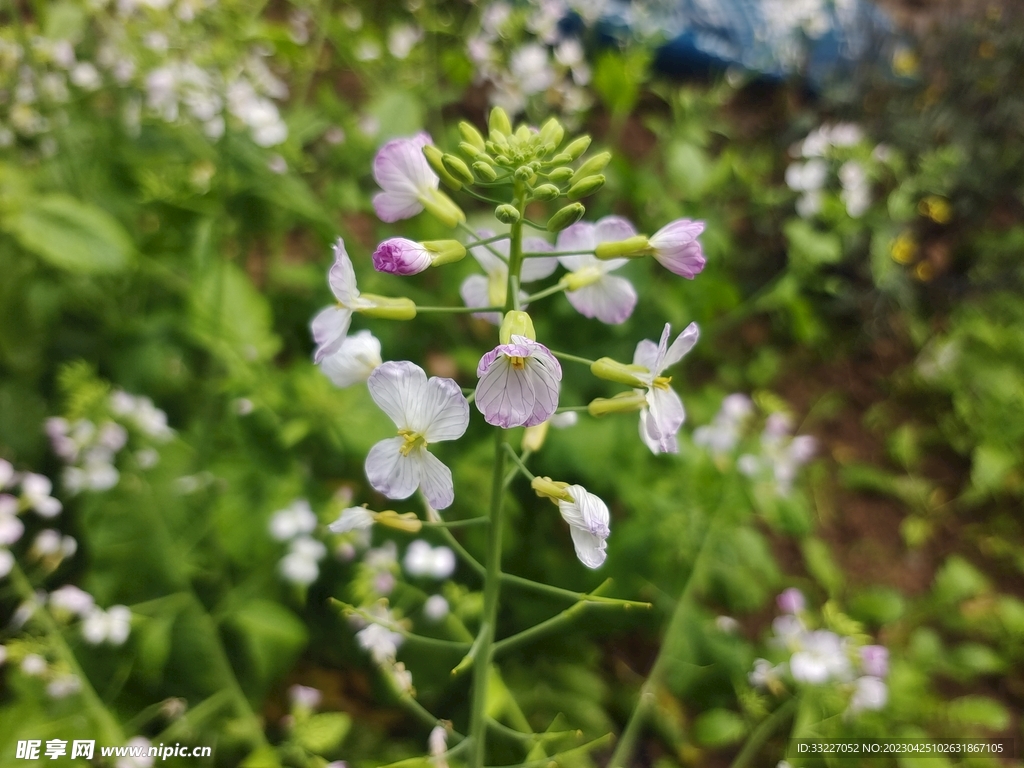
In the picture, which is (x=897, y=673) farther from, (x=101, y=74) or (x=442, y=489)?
(x=101, y=74)

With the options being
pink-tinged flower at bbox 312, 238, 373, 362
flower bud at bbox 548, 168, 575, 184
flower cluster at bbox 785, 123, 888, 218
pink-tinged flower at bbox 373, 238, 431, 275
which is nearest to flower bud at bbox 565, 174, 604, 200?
flower bud at bbox 548, 168, 575, 184

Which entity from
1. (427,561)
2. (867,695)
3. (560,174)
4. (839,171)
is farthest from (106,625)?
(839,171)

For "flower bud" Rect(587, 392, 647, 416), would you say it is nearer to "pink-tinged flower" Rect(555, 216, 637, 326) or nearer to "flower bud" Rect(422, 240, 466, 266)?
"pink-tinged flower" Rect(555, 216, 637, 326)

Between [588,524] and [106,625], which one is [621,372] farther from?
[106,625]

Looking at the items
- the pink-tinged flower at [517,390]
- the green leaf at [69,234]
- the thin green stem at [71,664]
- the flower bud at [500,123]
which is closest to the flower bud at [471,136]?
the flower bud at [500,123]

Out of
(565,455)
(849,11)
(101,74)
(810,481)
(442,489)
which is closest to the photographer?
(442,489)

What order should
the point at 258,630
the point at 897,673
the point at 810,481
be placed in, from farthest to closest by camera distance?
the point at 810,481 → the point at 897,673 → the point at 258,630

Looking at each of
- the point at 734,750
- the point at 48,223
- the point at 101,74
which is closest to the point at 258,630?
the point at 48,223
